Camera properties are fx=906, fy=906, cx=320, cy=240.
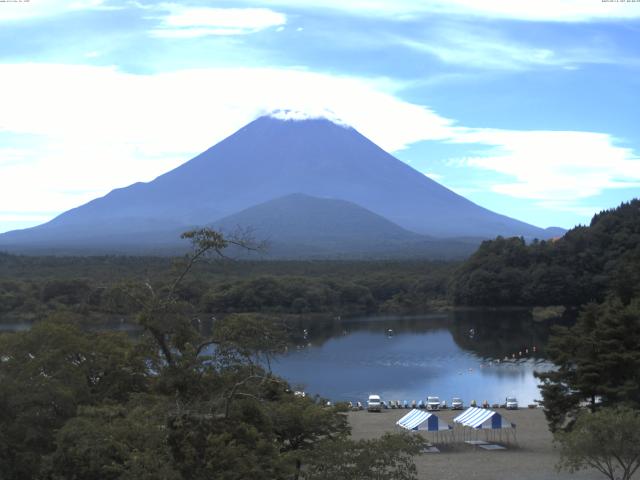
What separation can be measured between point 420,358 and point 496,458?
15778 millimetres

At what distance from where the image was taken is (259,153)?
15350cm

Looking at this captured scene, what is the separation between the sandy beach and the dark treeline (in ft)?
61.0

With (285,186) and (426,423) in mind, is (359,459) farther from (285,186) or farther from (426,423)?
(285,186)

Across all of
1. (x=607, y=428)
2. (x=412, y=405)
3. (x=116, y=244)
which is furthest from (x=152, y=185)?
(x=607, y=428)

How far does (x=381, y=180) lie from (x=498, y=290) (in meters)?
109

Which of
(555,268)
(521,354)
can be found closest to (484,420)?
(521,354)

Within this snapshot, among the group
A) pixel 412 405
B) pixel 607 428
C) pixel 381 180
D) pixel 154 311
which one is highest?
pixel 381 180

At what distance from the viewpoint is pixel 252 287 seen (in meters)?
44.9

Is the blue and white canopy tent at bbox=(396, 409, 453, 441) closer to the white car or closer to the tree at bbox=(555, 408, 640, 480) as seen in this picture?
the white car

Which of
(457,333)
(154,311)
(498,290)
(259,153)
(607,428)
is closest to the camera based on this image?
(154,311)

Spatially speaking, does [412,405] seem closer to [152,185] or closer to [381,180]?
[381,180]

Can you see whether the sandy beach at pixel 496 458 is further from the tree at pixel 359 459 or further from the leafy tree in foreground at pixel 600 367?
the tree at pixel 359 459

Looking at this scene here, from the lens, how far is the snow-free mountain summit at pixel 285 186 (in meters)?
146

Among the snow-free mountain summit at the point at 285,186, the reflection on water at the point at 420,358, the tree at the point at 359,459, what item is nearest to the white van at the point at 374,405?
the reflection on water at the point at 420,358
